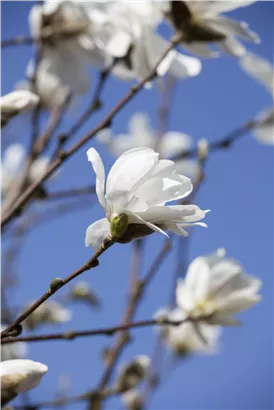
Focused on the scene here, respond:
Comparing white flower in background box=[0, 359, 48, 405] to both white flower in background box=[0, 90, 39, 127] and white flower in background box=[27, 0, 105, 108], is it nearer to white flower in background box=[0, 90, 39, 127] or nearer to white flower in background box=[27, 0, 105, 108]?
white flower in background box=[0, 90, 39, 127]

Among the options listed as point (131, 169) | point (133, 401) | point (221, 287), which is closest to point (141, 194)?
point (131, 169)

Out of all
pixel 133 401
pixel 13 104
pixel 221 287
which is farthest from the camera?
pixel 133 401

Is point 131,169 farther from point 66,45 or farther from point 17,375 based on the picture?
point 66,45

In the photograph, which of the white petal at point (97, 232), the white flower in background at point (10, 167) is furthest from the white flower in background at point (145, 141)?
the white petal at point (97, 232)

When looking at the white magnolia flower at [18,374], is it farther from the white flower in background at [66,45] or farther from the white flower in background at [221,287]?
the white flower in background at [66,45]

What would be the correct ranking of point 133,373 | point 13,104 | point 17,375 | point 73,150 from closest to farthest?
point 17,375 < point 13,104 < point 73,150 < point 133,373

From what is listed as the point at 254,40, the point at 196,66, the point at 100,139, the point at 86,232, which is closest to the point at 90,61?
the point at 196,66
